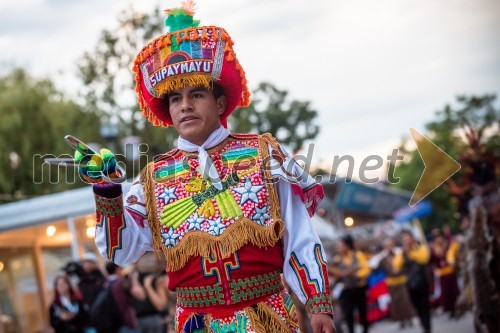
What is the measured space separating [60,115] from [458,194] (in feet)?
62.0

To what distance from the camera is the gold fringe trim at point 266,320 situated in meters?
3.65

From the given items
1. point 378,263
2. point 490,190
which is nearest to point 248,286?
point 490,190

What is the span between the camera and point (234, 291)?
12.2 ft

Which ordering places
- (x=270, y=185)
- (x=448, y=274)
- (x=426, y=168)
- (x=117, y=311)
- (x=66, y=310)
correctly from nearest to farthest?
(x=270, y=185)
(x=426, y=168)
(x=117, y=311)
(x=66, y=310)
(x=448, y=274)

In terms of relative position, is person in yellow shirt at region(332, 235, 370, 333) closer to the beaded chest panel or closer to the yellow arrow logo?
the yellow arrow logo

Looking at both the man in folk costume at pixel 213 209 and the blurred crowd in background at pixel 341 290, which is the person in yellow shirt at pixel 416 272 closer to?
the blurred crowd in background at pixel 341 290

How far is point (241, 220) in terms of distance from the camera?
3.76m

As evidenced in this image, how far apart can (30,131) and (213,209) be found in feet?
77.3

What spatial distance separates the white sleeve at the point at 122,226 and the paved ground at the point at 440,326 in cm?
922

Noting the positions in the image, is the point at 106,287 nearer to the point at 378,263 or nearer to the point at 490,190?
the point at 490,190

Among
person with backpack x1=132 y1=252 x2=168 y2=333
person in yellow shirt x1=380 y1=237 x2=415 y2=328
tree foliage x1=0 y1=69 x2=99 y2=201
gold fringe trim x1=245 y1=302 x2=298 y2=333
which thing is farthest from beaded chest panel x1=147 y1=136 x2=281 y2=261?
tree foliage x1=0 y1=69 x2=99 y2=201

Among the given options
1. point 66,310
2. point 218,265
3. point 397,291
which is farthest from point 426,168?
point 397,291

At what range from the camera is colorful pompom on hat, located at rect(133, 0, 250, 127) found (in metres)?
3.90

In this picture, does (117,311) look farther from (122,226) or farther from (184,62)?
(184,62)
